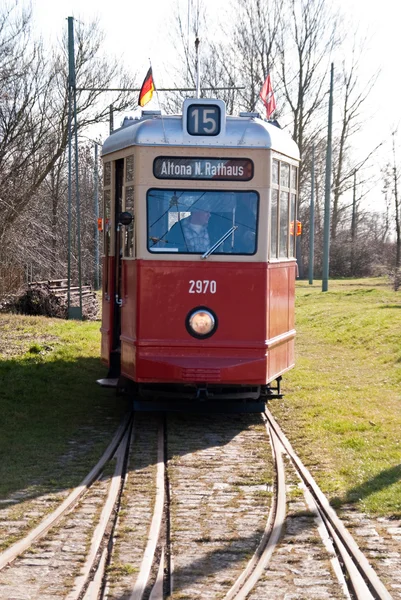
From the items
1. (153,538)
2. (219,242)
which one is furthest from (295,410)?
(153,538)

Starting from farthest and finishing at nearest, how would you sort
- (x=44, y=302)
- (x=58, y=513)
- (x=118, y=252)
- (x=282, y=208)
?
(x=44, y=302), (x=118, y=252), (x=282, y=208), (x=58, y=513)

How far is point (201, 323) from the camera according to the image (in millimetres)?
9977

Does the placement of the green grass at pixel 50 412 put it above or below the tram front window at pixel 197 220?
below

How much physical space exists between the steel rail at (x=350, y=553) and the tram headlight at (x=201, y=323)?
2.11 meters

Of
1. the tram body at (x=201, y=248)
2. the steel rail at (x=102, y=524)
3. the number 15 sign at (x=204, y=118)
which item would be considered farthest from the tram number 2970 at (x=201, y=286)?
the steel rail at (x=102, y=524)

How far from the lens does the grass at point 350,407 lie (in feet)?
26.1

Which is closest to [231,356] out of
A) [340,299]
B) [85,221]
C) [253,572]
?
[253,572]

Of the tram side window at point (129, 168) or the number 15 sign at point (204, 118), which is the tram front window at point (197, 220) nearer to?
the tram side window at point (129, 168)

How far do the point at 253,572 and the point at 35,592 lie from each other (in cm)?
126

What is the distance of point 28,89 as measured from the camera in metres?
25.0

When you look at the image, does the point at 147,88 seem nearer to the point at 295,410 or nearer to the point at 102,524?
the point at 295,410

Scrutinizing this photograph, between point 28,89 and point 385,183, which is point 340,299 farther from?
point 385,183

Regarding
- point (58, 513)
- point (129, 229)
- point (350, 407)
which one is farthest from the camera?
point (350, 407)

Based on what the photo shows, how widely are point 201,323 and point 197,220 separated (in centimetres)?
106
